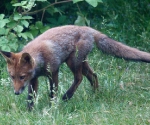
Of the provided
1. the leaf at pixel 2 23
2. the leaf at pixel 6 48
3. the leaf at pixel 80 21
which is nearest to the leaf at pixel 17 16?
the leaf at pixel 2 23

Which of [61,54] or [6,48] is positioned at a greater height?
[61,54]

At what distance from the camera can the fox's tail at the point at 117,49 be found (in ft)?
22.6

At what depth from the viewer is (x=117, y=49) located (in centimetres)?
704

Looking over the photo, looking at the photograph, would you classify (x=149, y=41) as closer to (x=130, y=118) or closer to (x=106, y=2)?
(x=106, y=2)

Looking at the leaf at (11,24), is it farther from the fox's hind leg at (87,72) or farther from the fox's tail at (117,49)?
the fox's tail at (117,49)

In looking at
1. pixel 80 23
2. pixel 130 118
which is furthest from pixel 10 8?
pixel 130 118

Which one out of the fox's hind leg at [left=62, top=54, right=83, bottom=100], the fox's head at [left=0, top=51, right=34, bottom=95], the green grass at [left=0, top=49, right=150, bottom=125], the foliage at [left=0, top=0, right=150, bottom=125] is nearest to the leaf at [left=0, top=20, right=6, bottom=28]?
the foliage at [left=0, top=0, right=150, bottom=125]

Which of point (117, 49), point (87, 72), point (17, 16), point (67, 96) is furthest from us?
point (17, 16)

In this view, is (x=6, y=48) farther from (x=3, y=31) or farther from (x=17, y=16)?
(x=17, y=16)

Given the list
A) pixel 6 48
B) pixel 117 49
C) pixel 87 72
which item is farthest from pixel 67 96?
pixel 6 48

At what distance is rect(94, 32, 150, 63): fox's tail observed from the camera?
6.89m

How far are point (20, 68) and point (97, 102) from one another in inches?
46.0

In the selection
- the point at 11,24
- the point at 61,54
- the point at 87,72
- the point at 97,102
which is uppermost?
the point at 11,24

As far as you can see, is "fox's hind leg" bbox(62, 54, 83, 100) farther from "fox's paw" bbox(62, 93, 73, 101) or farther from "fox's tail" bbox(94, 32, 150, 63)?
"fox's tail" bbox(94, 32, 150, 63)
